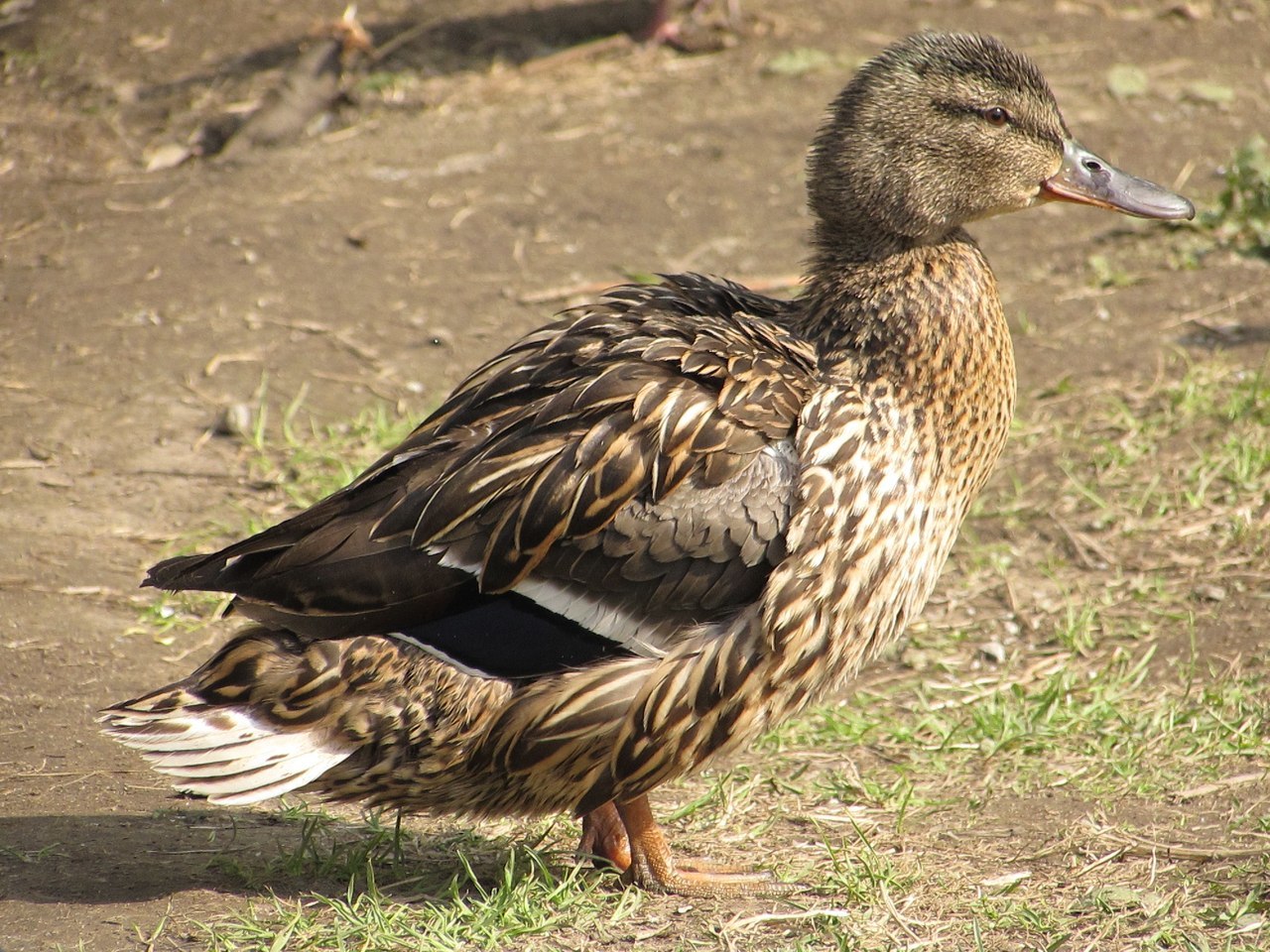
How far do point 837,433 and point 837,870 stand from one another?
1087 mm

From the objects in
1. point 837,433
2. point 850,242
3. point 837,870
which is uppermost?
point 850,242

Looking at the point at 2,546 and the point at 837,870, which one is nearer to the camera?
the point at 837,870

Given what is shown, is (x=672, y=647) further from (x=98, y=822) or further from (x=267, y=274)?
(x=267, y=274)

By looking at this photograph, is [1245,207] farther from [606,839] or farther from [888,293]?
[606,839]

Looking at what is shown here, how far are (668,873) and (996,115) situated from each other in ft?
7.12

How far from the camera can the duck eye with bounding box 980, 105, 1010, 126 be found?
396 cm

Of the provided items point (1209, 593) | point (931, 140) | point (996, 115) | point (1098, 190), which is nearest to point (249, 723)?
point (931, 140)

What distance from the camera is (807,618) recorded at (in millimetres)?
3428

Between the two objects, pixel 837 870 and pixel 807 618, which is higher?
pixel 807 618

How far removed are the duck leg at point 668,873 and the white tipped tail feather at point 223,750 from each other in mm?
786

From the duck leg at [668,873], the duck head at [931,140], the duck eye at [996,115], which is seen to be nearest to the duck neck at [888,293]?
the duck head at [931,140]

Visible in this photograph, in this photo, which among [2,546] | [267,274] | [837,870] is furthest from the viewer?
[267,274]

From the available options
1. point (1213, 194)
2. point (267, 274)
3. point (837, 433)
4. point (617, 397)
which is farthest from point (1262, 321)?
point (267, 274)

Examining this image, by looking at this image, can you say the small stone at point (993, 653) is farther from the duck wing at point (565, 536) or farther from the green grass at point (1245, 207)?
the green grass at point (1245, 207)
